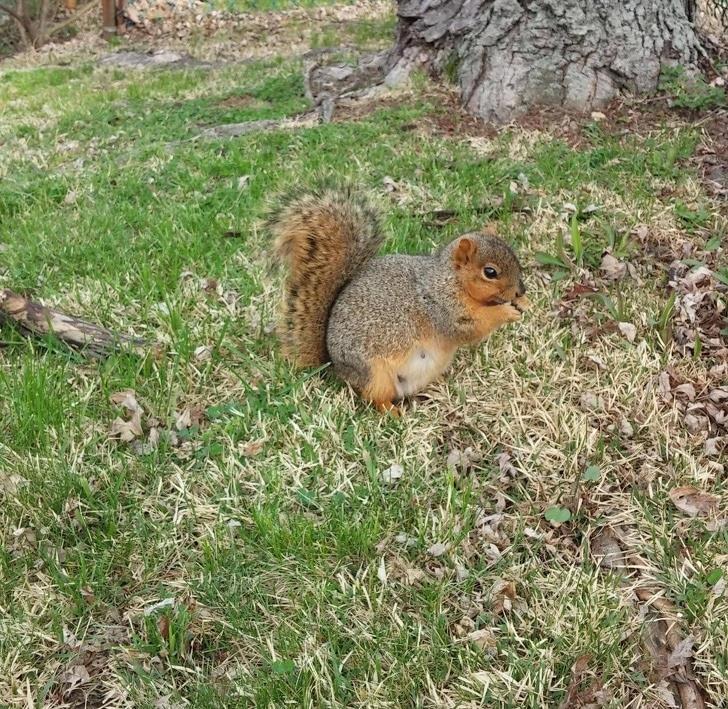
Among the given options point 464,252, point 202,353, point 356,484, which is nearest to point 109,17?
point 202,353

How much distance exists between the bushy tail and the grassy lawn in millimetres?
191

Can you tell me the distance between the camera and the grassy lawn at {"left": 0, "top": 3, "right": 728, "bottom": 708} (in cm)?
175

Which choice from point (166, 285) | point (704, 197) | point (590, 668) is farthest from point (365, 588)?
point (704, 197)

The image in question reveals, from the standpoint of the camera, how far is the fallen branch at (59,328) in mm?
2781

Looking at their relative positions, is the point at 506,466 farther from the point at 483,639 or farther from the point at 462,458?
the point at 483,639

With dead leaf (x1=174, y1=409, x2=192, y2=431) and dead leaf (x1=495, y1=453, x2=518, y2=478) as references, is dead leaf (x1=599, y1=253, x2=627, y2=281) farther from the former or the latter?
dead leaf (x1=174, y1=409, x2=192, y2=431)

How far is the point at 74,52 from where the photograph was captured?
32.2ft

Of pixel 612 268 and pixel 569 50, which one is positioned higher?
pixel 569 50

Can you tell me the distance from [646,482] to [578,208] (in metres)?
1.70

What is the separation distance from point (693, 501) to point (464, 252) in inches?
41.1

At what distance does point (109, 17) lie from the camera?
10531 millimetres

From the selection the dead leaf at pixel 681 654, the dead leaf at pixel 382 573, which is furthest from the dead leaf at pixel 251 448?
the dead leaf at pixel 681 654

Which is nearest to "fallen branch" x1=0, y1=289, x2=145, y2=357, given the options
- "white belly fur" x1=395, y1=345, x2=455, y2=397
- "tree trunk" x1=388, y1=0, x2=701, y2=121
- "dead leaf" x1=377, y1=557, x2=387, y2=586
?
"white belly fur" x1=395, y1=345, x2=455, y2=397

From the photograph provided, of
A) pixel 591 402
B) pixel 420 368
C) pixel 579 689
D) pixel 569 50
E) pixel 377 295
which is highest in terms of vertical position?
pixel 569 50
